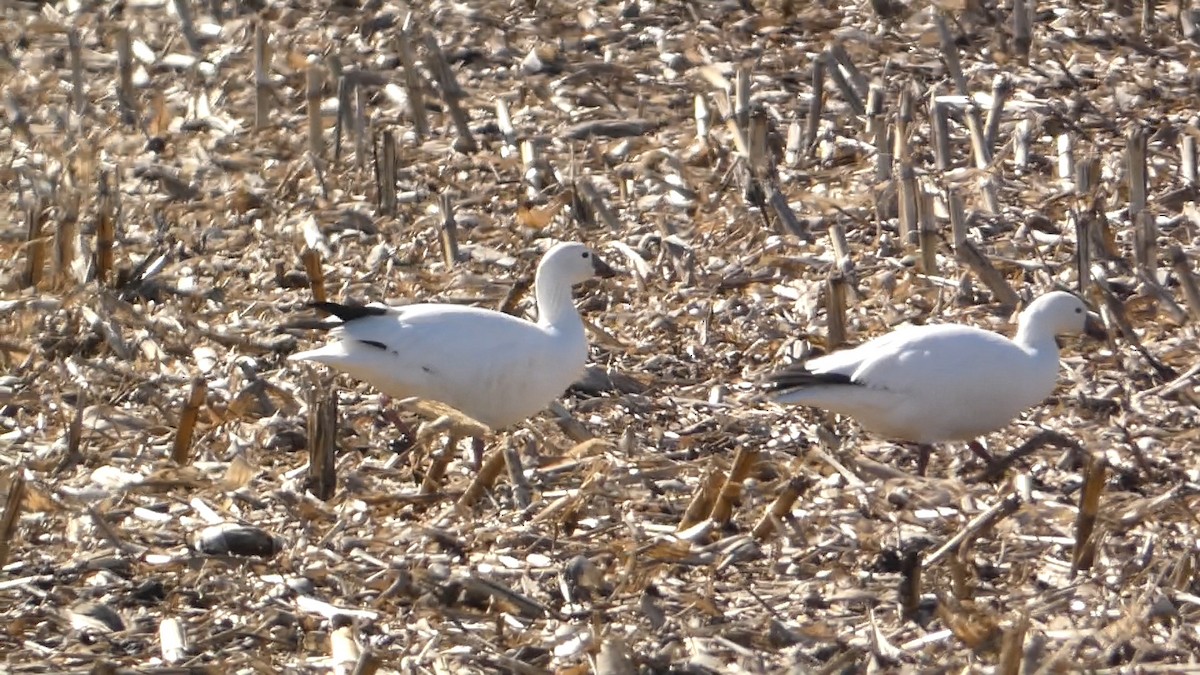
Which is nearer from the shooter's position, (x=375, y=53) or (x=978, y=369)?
(x=978, y=369)

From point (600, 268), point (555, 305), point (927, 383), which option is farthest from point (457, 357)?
point (927, 383)

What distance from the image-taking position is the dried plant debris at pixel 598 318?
5281mm

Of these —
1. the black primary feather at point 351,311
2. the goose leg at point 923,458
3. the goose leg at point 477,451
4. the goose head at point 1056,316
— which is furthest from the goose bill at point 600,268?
the goose head at point 1056,316

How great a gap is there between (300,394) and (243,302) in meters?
0.99

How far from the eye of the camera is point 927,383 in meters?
6.49

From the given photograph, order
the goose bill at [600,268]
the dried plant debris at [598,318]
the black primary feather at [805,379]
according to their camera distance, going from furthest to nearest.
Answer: the goose bill at [600,268] → the black primary feather at [805,379] → the dried plant debris at [598,318]

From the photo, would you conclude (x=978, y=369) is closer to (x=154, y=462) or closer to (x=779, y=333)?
(x=779, y=333)

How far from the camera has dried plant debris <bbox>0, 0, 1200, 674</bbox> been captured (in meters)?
5.28

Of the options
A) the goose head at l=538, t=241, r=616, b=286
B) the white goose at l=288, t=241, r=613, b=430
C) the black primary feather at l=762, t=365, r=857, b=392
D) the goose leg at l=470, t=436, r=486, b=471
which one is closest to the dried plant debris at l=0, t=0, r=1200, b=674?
the goose leg at l=470, t=436, r=486, b=471

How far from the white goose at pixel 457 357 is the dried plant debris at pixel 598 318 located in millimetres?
143

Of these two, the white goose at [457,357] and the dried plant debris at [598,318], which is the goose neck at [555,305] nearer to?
the white goose at [457,357]

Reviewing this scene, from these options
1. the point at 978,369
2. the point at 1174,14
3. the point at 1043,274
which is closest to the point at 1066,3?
the point at 1174,14

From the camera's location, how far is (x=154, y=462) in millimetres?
6512

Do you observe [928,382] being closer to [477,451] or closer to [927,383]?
[927,383]
